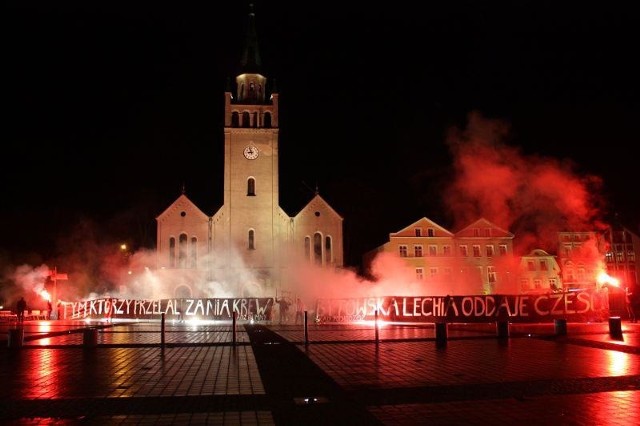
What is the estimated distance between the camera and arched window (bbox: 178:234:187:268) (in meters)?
60.5

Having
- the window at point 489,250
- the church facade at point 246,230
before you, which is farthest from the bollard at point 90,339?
the window at point 489,250

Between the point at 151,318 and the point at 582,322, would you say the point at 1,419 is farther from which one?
the point at 151,318

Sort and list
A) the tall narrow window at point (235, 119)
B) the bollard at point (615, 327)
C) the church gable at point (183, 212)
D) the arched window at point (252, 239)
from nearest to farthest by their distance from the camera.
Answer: the bollard at point (615, 327) → the arched window at point (252, 239) → the church gable at point (183, 212) → the tall narrow window at point (235, 119)

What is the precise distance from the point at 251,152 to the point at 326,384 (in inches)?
2074

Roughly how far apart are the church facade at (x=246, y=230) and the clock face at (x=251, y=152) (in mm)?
106

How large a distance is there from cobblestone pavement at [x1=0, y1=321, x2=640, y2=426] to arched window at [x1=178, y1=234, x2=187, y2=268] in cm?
4118

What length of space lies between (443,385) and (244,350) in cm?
905

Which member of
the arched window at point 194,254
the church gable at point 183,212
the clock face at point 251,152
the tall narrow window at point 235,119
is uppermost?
the tall narrow window at point 235,119

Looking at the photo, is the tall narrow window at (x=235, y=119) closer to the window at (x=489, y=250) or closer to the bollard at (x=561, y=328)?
the window at (x=489, y=250)

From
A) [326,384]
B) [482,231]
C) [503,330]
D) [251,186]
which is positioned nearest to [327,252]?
[251,186]

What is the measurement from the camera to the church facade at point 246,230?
59.7 metres

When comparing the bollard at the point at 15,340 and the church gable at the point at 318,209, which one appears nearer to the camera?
the bollard at the point at 15,340

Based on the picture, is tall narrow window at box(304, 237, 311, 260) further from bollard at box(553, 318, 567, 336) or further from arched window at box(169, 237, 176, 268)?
bollard at box(553, 318, 567, 336)

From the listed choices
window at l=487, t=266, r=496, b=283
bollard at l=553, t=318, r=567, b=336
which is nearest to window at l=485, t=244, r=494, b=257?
window at l=487, t=266, r=496, b=283
